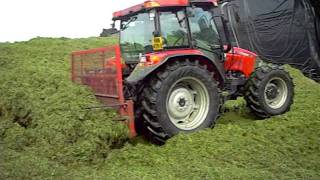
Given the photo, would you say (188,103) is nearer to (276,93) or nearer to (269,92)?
(269,92)

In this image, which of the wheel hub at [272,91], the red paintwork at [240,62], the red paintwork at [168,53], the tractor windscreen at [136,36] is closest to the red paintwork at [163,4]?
the tractor windscreen at [136,36]

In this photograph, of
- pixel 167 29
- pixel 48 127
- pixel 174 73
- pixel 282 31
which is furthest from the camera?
pixel 282 31

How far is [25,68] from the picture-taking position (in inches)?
301

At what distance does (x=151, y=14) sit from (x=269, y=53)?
8.36 meters

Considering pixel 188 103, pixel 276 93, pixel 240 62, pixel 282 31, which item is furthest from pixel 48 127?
pixel 282 31

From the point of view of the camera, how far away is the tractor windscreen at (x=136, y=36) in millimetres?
6453

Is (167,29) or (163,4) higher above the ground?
(163,4)

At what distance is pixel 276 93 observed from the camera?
7.45 meters

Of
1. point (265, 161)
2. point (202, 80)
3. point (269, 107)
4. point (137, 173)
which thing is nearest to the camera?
point (137, 173)

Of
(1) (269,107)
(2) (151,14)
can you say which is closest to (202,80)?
(2) (151,14)

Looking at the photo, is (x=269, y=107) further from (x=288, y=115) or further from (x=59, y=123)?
(x=59, y=123)

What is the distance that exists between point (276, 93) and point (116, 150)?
10.7 ft

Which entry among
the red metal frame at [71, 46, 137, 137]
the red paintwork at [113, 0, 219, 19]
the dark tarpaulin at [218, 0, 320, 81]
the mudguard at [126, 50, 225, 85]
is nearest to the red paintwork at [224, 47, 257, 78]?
the mudguard at [126, 50, 225, 85]

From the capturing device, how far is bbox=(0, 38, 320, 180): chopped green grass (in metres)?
4.79
